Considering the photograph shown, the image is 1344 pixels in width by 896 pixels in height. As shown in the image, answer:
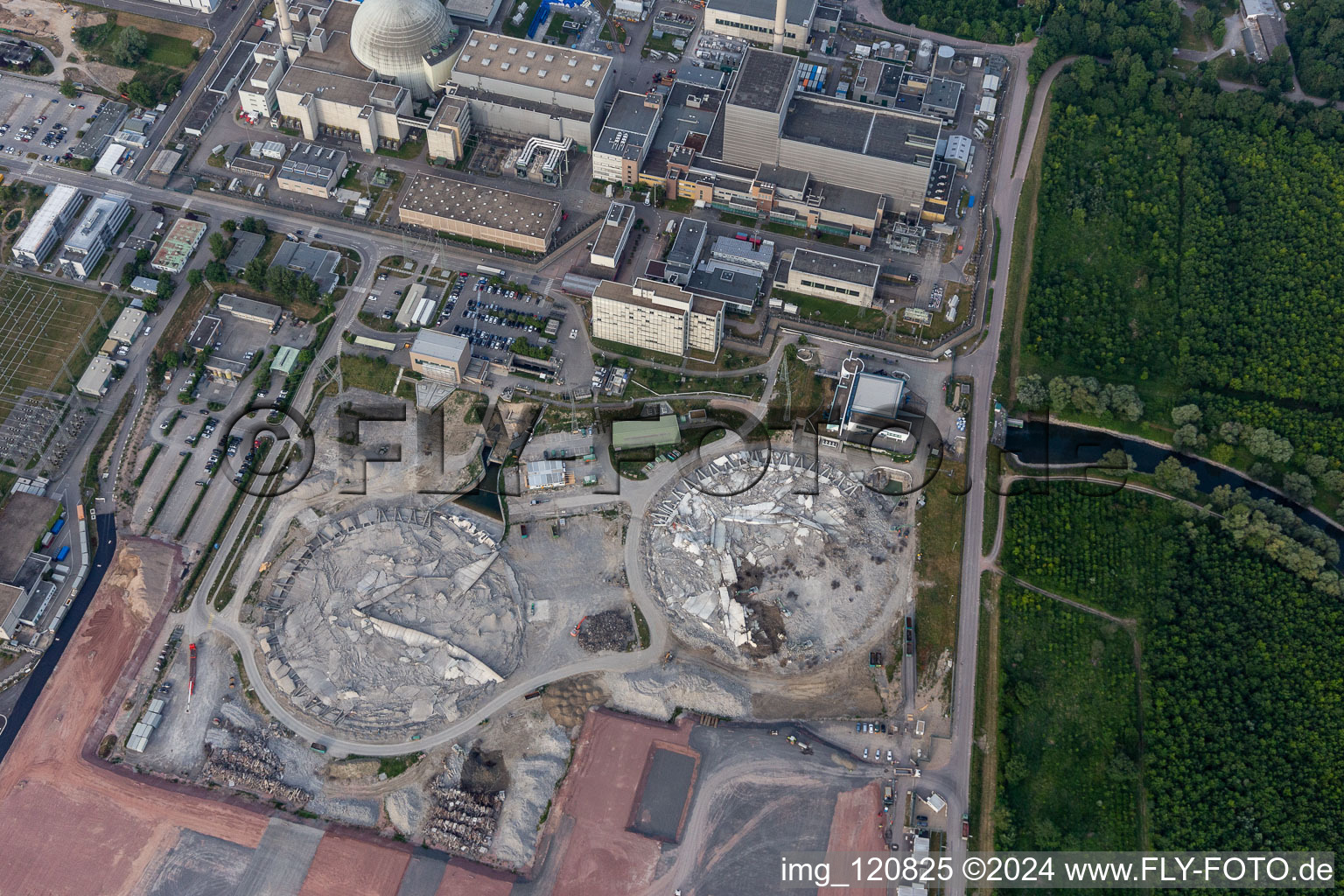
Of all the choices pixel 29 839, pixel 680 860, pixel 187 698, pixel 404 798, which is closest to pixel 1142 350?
pixel 680 860

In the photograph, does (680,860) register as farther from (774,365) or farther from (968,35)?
(968,35)

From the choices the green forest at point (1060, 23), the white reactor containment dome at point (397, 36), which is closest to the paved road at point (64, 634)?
the white reactor containment dome at point (397, 36)

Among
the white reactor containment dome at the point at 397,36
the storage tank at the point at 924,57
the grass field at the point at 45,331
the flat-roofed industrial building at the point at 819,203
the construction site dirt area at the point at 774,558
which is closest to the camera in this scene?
the construction site dirt area at the point at 774,558

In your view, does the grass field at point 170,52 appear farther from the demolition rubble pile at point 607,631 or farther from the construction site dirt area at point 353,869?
the construction site dirt area at point 353,869

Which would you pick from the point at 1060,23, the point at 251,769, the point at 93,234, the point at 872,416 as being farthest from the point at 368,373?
the point at 1060,23

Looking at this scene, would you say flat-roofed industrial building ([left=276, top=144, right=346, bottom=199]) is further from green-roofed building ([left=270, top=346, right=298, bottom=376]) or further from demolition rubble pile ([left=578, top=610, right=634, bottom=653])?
demolition rubble pile ([left=578, top=610, right=634, bottom=653])
